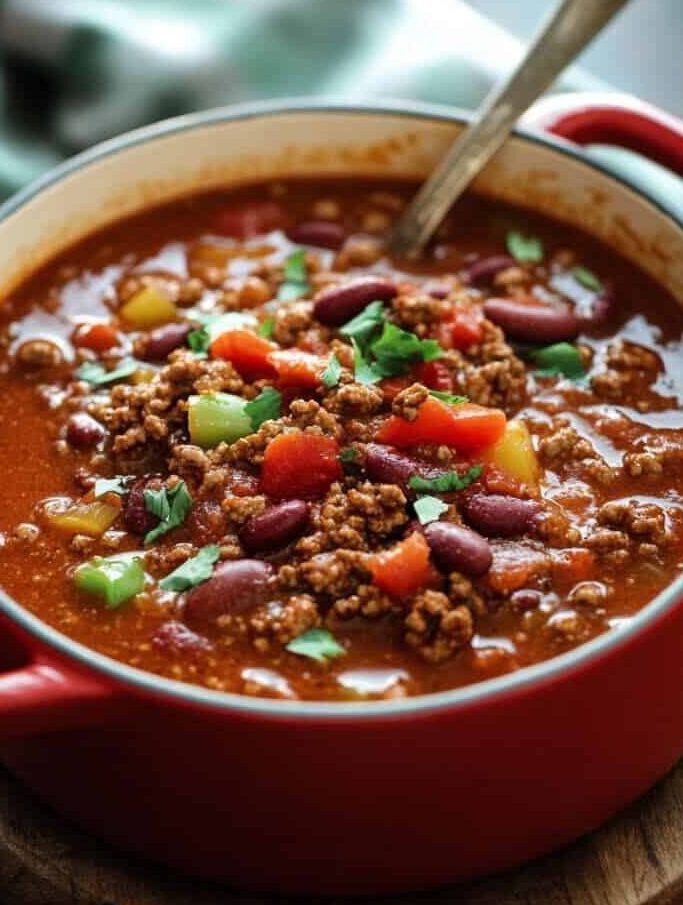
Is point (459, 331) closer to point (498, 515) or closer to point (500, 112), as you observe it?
point (498, 515)

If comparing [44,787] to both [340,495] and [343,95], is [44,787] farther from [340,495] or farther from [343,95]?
[343,95]

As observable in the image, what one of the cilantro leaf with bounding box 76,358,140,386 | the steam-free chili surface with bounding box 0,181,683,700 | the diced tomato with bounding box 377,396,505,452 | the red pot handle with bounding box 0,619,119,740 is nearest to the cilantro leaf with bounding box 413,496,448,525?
the steam-free chili surface with bounding box 0,181,683,700

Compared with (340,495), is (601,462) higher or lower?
higher

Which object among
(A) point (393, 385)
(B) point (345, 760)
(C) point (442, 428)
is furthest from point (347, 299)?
(B) point (345, 760)

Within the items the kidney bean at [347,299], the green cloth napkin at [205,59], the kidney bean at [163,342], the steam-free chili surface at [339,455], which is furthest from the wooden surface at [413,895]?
the green cloth napkin at [205,59]

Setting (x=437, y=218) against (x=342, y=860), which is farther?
(x=437, y=218)

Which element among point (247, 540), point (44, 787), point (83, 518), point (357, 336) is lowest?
point (44, 787)

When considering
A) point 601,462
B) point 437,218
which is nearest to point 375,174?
point 437,218

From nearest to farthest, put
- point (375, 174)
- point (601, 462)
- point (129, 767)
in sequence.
A: point (129, 767)
point (601, 462)
point (375, 174)
